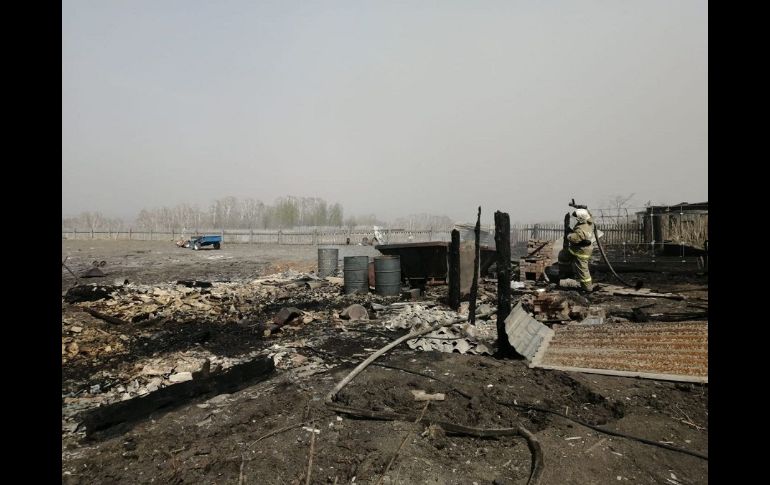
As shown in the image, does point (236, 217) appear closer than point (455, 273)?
No

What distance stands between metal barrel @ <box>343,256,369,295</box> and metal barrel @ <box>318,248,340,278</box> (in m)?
3.39

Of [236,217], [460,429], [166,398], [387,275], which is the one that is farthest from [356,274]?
[236,217]

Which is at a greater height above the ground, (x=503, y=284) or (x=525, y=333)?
(x=503, y=284)

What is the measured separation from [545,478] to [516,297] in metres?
7.46

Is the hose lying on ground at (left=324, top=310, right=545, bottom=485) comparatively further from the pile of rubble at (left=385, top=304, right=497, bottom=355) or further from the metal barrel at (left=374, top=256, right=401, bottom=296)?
the metal barrel at (left=374, top=256, right=401, bottom=296)

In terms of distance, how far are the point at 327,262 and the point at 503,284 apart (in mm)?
8765

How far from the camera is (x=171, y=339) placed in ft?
21.6

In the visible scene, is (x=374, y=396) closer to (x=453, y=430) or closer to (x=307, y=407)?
(x=307, y=407)

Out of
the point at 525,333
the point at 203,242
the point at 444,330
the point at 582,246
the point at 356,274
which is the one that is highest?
the point at 582,246

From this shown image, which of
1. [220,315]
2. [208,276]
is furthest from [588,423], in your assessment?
[208,276]

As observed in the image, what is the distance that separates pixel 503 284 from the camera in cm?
555

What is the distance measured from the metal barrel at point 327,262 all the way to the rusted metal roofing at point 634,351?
846 centimetres

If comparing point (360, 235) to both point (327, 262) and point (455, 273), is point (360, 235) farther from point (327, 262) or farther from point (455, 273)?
point (455, 273)

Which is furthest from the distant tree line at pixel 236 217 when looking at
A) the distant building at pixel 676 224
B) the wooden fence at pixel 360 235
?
the distant building at pixel 676 224
